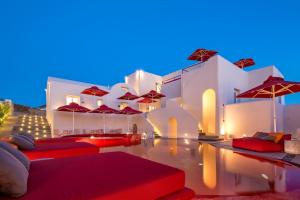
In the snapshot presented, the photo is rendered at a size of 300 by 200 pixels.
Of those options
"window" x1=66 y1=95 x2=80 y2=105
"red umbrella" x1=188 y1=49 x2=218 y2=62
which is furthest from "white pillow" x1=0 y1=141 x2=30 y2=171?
"red umbrella" x1=188 y1=49 x2=218 y2=62

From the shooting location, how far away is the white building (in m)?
10.6

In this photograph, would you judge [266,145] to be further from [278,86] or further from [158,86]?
[158,86]

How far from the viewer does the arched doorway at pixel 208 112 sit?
13.0 m

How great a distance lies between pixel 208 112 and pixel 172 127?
10.3 ft

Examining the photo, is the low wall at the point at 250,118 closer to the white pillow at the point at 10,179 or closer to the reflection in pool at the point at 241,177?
the reflection in pool at the point at 241,177

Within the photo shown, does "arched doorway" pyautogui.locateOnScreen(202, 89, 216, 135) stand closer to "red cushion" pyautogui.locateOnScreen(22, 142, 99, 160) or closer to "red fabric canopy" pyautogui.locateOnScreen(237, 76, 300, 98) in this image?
"red fabric canopy" pyautogui.locateOnScreen(237, 76, 300, 98)

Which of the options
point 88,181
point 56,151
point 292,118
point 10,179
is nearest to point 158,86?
point 292,118

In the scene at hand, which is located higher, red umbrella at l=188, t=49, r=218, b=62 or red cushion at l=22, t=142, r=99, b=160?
red umbrella at l=188, t=49, r=218, b=62

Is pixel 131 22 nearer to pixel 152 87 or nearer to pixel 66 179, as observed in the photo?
pixel 152 87

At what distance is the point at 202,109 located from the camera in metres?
12.8

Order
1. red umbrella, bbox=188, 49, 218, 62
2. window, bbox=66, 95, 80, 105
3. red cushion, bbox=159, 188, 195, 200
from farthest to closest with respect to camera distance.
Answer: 1. red umbrella, bbox=188, 49, 218, 62
2. window, bbox=66, 95, 80, 105
3. red cushion, bbox=159, 188, 195, 200

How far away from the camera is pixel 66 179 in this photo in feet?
6.00

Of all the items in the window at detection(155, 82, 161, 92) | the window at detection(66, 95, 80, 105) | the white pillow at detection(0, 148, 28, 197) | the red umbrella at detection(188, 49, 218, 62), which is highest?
the red umbrella at detection(188, 49, 218, 62)

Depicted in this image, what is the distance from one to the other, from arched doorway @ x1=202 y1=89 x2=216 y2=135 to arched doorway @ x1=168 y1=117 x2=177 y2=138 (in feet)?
7.16
